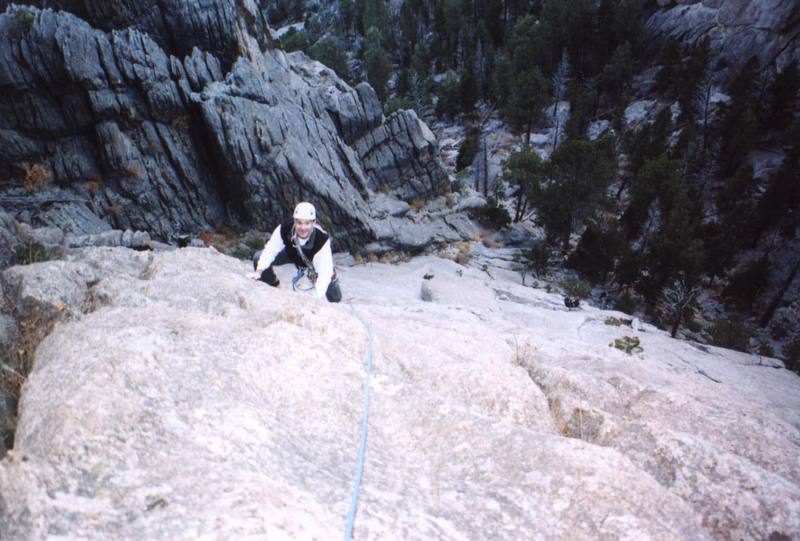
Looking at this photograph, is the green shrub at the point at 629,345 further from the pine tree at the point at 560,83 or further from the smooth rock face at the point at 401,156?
the pine tree at the point at 560,83

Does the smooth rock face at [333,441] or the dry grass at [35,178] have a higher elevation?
the smooth rock face at [333,441]

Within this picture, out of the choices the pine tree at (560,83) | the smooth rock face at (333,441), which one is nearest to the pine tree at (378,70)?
the pine tree at (560,83)

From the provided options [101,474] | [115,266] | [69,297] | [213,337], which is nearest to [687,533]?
[101,474]

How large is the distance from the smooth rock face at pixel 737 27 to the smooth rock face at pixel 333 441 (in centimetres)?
6457

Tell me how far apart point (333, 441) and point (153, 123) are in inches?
944

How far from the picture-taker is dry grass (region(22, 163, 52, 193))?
1938cm

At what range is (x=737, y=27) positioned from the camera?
2064 inches

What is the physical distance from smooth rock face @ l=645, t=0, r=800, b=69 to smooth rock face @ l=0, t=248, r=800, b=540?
64567 mm

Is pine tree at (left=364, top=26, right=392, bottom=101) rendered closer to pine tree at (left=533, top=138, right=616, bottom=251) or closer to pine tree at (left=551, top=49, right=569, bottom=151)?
pine tree at (left=551, top=49, right=569, bottom=151)

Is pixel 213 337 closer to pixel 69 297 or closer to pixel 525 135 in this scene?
pixel 69 297

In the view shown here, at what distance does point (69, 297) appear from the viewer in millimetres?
5414

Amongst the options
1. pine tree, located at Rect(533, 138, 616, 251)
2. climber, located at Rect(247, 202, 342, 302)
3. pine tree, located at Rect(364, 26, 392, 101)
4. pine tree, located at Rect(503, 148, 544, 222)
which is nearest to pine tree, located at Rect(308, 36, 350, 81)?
pine tree, located at Rect(364, 26, 392, 101)

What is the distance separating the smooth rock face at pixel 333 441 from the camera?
7.82ft

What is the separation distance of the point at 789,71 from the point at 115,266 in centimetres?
6148
